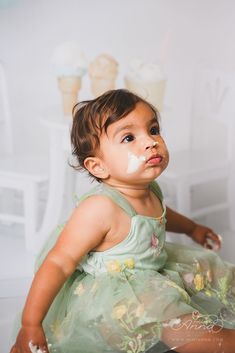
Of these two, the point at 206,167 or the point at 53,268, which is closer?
the point at 53,268

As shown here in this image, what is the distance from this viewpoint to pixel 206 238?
1.41 m

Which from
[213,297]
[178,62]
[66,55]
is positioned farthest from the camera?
[178,62]

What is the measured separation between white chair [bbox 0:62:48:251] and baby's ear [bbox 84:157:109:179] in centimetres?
37

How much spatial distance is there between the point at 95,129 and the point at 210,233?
444 millimetres

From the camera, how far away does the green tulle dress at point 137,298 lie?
1.02 m

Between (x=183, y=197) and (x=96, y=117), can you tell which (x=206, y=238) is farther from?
(x=96, y=117)

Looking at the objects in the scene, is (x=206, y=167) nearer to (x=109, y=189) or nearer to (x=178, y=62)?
(x=178, y=62)

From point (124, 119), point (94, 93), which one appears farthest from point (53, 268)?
point (94, 93)

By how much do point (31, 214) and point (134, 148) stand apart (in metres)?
0.50

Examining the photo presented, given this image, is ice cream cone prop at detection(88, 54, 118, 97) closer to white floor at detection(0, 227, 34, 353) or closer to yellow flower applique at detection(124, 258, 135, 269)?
white floor at detection(0, 227, 34, 353)

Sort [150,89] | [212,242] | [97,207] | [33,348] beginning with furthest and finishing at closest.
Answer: [150,89] → [212,242] → [97,207] → [33,348]

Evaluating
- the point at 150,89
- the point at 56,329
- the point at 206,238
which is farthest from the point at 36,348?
the point at 150,89

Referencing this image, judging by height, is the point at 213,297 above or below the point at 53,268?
below

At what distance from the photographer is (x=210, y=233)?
4.65 ft
